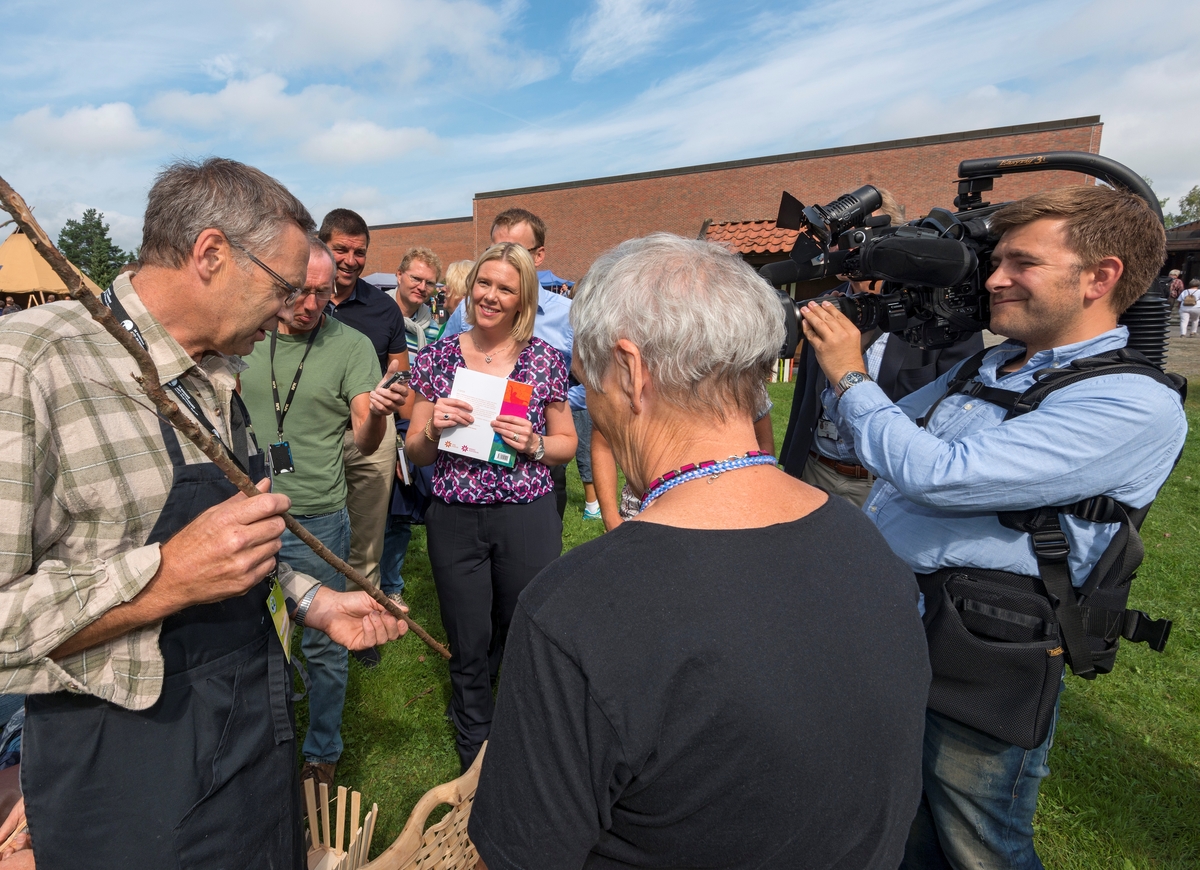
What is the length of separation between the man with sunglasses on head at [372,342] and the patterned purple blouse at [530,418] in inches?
37.2

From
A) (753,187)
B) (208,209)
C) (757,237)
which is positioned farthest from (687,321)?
(753,187)

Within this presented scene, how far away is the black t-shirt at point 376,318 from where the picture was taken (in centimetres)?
455

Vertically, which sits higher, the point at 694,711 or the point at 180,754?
the point at 694,711

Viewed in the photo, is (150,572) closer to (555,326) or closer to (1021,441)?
(1021,441)

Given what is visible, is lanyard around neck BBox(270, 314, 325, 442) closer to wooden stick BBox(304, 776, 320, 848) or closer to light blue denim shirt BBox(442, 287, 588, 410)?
light blue denim shirt BBox(442, 287, 588, 410)

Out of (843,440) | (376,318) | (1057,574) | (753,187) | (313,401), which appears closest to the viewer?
(1057,574)

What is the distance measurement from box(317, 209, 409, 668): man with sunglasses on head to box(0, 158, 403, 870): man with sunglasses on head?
2301 millimetres

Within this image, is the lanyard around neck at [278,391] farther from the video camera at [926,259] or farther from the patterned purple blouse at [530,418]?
the video camera at [926,259]

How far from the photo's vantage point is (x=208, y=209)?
1.50m

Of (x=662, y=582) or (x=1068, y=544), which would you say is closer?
(x=662, y=582)

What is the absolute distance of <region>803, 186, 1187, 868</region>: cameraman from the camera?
5.32 feet

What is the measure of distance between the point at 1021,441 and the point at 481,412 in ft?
6.28

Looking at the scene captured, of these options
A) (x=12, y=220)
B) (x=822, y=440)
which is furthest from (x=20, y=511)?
(x=822, y=440)

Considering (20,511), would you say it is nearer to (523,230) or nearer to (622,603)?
(622,603)
